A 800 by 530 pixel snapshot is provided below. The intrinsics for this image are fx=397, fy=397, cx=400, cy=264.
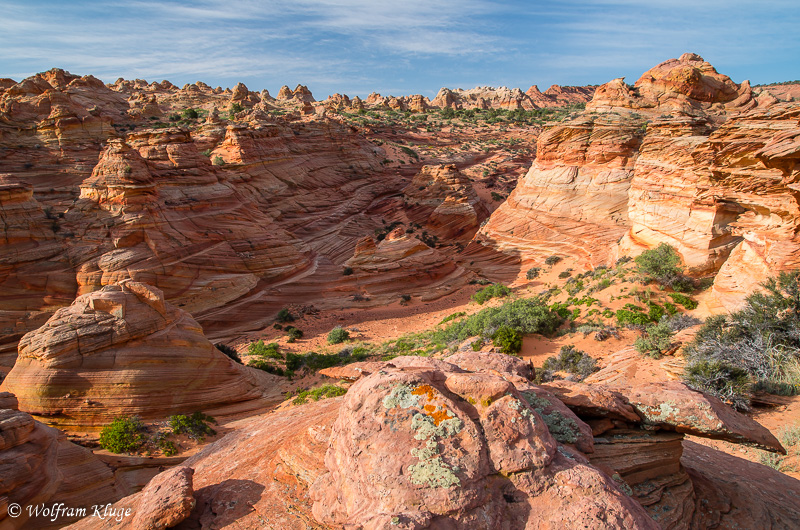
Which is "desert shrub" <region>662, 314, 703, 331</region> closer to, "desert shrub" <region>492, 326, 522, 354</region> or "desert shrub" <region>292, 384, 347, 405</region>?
"desert shrub" <region>492, 326, 522, 354</region>

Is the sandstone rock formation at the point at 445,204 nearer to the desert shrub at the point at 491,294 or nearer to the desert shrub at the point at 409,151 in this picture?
the desert shrub at the point at 491,294

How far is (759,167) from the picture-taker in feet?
36.3

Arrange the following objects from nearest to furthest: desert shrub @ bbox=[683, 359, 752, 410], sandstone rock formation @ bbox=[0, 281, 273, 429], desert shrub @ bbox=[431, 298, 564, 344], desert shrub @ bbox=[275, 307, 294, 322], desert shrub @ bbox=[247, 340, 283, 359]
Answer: desert shrub @ bbox=[683, 359, 752, 410] → sandstone rock formation @ bbox=[0, 281, 273, 429] → desert shrub @ bbox=[431, 298, 564, 344] → desert shrub @ bbox=[247, 340, 283, 359] → desert shrub @ bbox=[275, 307, 294, 322]

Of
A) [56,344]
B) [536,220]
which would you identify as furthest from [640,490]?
[536,220]

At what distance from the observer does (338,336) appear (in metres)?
19.6

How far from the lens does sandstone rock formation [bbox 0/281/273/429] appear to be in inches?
404

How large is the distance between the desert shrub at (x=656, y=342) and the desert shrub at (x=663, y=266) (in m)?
3.78

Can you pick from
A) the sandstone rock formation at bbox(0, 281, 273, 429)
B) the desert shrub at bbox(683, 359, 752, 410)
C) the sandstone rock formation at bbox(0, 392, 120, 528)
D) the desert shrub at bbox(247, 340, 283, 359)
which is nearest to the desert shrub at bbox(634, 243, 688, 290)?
the desert shrub at bbox(683, 359, 752, 410)

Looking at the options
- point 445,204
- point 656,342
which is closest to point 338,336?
point 656,342

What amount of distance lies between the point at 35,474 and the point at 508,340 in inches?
497

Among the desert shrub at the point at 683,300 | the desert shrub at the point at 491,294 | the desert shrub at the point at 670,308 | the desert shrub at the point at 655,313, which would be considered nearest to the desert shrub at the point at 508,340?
the desert shrub at the point at 655,313

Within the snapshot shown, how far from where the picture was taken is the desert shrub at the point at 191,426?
10.9 meters

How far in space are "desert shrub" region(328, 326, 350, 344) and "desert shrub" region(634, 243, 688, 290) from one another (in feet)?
44.1

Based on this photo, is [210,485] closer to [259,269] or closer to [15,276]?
[15,276]
